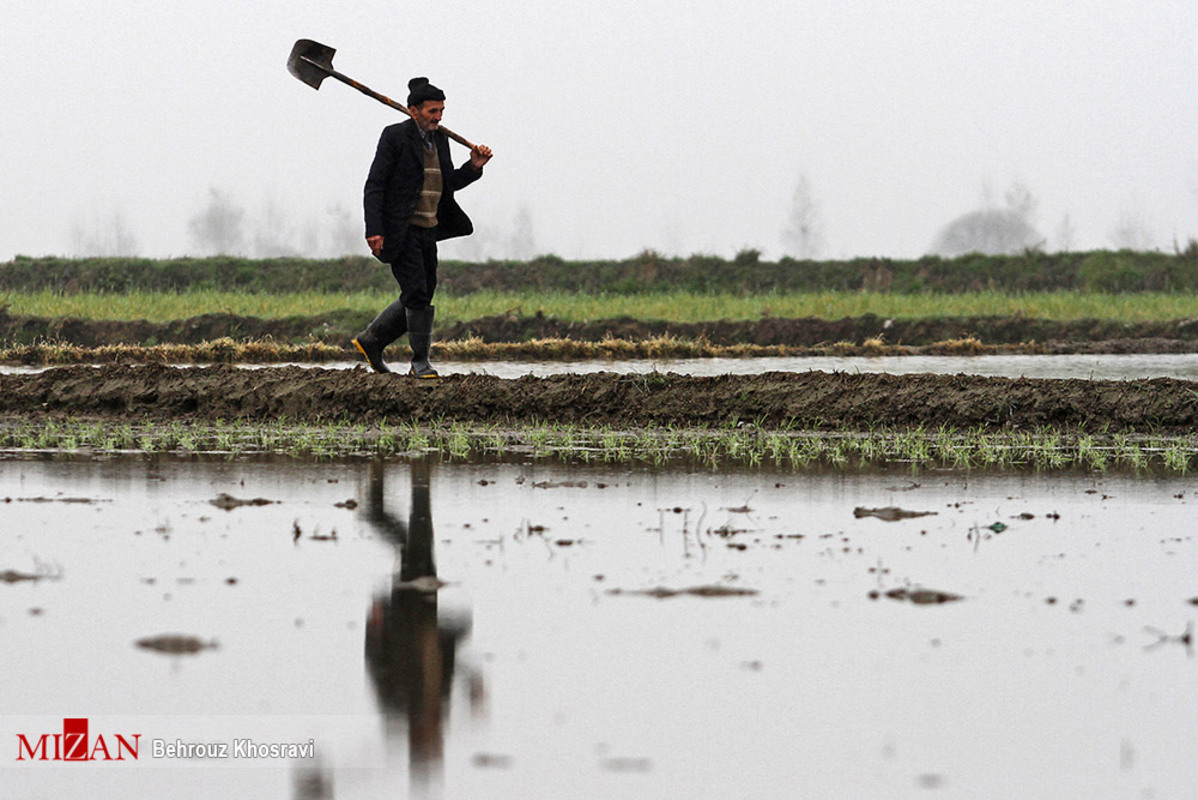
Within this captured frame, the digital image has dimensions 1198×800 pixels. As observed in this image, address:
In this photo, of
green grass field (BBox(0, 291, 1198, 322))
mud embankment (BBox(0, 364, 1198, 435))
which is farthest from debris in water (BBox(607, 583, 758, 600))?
green grass field (BBox(0, 291, 1198, 322))

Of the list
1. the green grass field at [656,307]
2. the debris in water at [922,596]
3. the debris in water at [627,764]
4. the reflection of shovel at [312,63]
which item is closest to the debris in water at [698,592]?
the debris in water at [922,596]

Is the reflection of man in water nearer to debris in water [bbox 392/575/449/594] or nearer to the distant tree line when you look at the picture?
debris in water [bbox 392/575/449/594]

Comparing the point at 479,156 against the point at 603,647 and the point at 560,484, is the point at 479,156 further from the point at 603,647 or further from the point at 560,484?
the point at 603,647

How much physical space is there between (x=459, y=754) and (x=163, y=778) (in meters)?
0.61

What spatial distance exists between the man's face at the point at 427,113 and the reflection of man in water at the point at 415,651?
712cm

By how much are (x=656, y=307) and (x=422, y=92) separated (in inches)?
691

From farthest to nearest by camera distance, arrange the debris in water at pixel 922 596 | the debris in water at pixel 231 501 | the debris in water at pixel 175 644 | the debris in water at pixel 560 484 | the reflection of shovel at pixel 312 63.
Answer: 1. the reflection of shovel at pixel 312 63
2. the debris in water at pixel 560 484
3. the debris in water at pixel 231 501
4. the debris in water at pixel 922 596
5. the debris in water at pixel 175 644

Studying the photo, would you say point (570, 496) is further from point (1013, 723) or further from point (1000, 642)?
point (1013, 723)

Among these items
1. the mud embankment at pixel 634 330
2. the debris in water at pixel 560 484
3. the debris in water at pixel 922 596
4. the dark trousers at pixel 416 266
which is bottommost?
the debris in water at pixel 922 596

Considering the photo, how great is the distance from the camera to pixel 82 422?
1103 centimetres

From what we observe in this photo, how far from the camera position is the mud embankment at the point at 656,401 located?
34.9 feet

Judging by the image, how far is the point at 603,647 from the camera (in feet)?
12.1

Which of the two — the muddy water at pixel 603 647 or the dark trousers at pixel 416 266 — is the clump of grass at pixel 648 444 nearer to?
the dark trousers at pixel 416 266

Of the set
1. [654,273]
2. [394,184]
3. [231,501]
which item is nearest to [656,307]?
[654,273]
